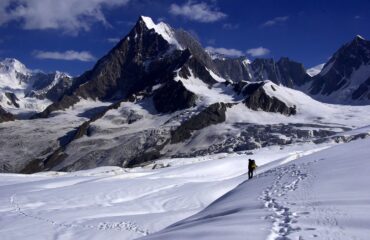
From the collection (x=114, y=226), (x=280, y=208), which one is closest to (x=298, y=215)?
(x=280, y=208)

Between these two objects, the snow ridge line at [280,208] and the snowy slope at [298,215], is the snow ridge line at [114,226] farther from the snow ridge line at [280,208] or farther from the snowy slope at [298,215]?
the snow ridge line at [280,208]

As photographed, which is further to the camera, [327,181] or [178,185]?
[178,185]

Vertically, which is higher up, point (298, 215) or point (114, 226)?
point (298, 215)

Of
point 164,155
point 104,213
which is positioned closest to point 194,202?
point 104,213

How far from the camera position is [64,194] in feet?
144

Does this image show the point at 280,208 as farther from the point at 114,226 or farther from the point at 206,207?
the point at 114,226

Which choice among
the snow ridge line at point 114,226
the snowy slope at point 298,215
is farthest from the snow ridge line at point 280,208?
the snow ridge line at point 114,226

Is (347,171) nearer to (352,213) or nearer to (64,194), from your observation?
(352,213)

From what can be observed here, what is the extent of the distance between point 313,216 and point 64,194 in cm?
3154

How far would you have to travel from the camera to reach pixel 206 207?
92.2 feet

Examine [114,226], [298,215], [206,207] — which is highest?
[298,215]

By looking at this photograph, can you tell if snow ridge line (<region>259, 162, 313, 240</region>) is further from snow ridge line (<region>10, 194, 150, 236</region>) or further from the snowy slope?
snow ridge line (<region>10, 194, 150, 236</region>)

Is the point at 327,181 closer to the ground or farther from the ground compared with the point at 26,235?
farther from the ground

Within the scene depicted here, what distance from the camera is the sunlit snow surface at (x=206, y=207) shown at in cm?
1477
